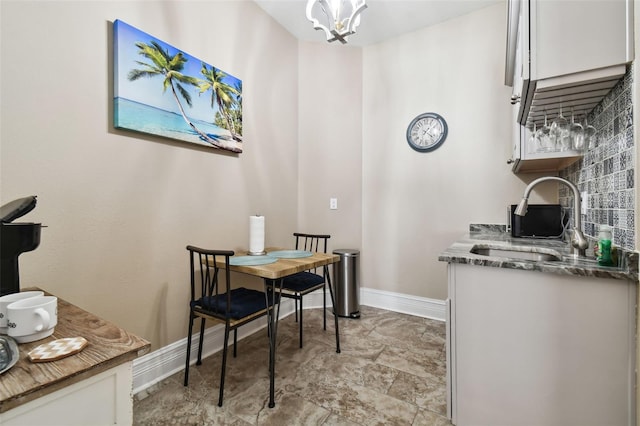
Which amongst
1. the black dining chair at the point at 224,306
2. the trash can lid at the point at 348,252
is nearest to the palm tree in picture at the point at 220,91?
the black dining chair at the point at 224,306

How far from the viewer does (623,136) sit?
119 cm

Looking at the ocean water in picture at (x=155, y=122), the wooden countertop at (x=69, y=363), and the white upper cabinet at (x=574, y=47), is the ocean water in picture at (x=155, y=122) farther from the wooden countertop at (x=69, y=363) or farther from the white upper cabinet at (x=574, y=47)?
the white upper cabinet at (x=574, y=47)

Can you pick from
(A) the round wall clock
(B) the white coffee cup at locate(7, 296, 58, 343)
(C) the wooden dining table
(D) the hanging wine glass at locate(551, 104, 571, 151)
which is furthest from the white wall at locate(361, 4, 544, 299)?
(B) the white coffee cup at locate(7, 296, 58, 343)

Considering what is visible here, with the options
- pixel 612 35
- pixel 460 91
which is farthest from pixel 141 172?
pixel 460 91

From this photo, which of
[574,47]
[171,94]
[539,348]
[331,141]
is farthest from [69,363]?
[331,141]

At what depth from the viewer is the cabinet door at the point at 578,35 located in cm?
111

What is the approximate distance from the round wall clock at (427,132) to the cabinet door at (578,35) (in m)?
1.62

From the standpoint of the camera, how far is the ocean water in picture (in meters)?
1.64

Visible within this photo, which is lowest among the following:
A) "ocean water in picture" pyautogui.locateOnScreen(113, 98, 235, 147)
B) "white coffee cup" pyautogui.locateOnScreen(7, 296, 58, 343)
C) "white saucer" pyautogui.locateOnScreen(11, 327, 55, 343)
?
"white saucer" pyautogui.locateOnScreen(11, 327, 55, 343)

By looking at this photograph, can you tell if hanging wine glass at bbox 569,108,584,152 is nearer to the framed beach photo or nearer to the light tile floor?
the light tile floor

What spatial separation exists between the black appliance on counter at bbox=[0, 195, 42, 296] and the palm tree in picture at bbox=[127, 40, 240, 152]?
3.54 feet

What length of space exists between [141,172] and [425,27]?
2.89 meters

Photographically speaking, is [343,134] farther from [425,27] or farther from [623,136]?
[623,136]

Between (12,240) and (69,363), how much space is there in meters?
0.53
